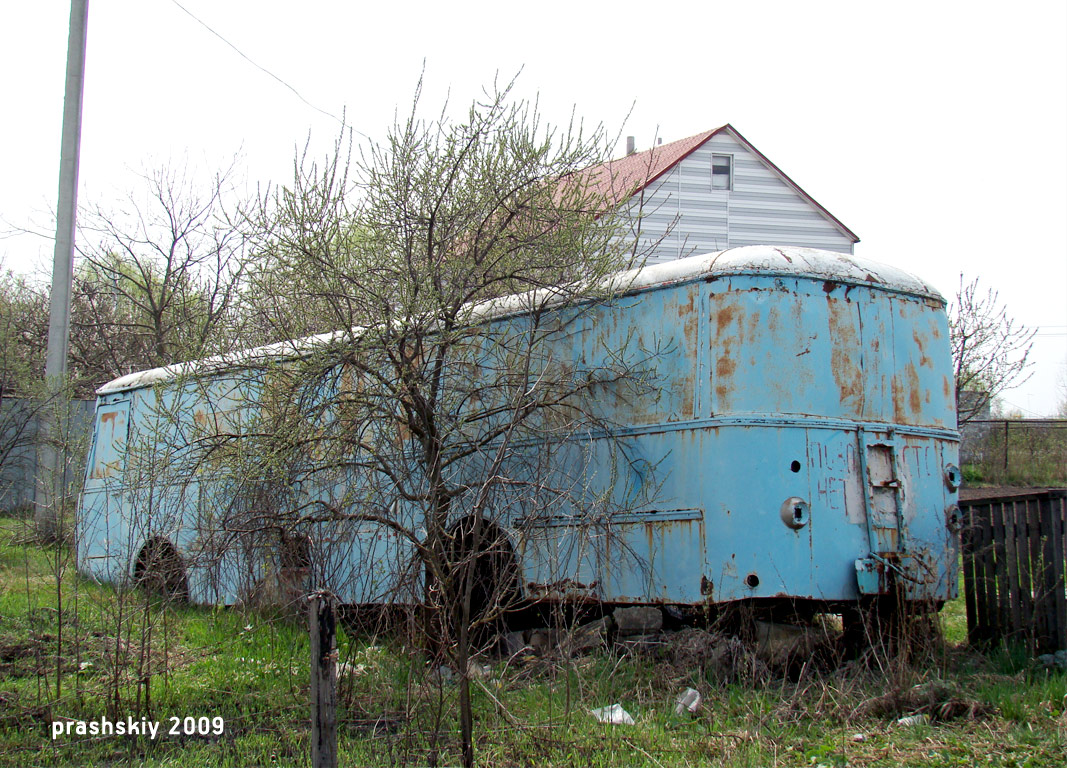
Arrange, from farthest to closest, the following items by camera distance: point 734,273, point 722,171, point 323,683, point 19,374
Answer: point 722,171, point 19,374, point 734,273, point 323,683

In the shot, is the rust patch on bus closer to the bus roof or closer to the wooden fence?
the bus roof

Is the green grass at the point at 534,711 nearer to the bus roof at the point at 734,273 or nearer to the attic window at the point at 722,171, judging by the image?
the bus roof at the point at 734,273

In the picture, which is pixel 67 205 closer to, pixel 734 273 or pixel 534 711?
pixel 734 273

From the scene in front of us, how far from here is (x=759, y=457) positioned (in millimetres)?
5836

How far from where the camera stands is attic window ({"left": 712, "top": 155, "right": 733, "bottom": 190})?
20.3 meters

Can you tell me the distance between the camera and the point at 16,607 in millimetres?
8859

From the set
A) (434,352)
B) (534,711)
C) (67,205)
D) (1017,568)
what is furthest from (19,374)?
(1017,568)

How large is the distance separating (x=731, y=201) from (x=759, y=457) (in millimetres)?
15371

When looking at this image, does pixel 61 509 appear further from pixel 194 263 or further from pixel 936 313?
pixel 194 263

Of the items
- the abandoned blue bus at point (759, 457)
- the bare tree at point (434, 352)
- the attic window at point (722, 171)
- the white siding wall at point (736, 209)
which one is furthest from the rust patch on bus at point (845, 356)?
the attic window at point (722, 171)

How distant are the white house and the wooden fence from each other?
41.8 ft

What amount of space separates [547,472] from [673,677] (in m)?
1.45

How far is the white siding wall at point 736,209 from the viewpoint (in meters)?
19.8

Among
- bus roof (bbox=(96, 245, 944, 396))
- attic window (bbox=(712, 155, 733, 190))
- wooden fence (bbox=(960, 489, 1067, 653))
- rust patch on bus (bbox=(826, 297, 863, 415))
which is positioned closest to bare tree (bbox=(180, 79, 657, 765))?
bus roof (bbox=(96, 245, 944, 396))
